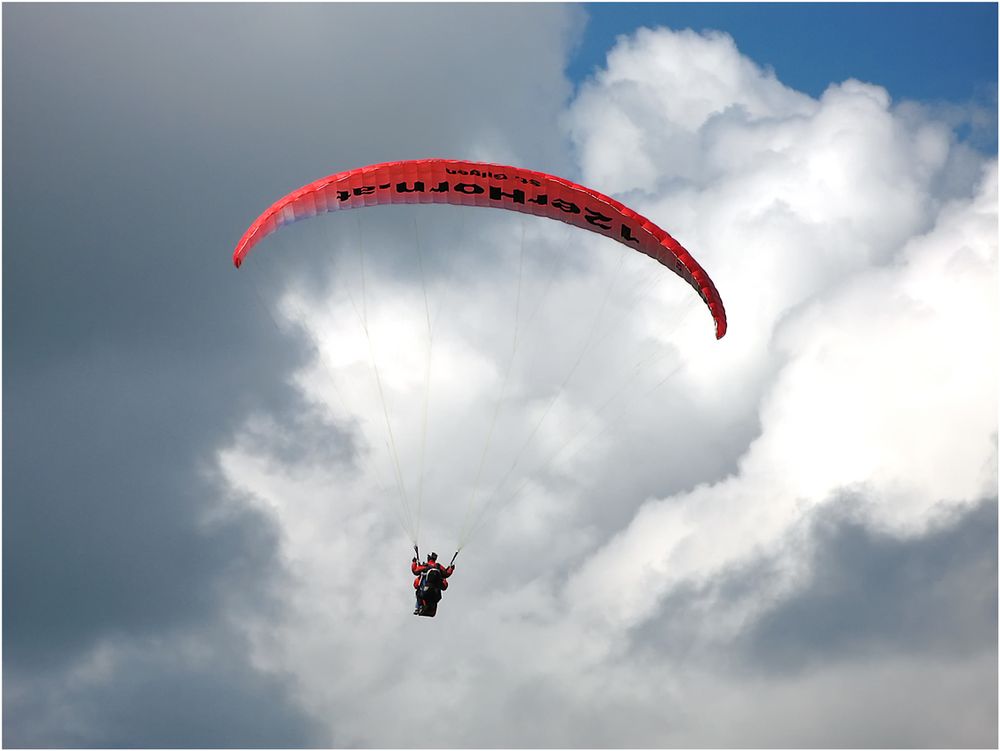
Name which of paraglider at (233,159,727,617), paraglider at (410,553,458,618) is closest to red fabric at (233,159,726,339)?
paraglider at (233,159,727,617)

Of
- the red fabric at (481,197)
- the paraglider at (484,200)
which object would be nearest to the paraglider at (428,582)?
the paraglider at (484,200)

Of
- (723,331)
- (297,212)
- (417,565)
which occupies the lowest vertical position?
(417,565)

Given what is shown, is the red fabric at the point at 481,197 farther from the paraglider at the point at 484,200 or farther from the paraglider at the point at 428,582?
the paraglider at the point at 428,582

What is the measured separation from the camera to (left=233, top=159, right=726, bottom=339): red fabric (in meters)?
64.4

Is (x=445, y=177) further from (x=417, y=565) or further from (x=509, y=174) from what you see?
(x=417, y=565)

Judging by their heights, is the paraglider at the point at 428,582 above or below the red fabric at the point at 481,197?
below

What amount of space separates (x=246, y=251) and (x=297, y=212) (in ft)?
6.93

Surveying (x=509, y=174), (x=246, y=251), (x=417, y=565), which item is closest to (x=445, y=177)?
(x=509, y=174)

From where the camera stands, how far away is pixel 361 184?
212 ft

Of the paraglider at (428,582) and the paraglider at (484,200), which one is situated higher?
the paraglider at (484,200)

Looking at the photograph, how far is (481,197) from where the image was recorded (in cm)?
6519

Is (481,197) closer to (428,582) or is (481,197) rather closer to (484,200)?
(484,200)

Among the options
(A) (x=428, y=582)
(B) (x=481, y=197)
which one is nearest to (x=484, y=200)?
(B) (x=481, y=197)

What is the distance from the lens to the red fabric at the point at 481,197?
64375 mm
